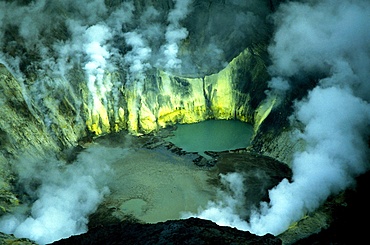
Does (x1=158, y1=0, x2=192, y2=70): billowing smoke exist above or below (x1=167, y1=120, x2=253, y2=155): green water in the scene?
above

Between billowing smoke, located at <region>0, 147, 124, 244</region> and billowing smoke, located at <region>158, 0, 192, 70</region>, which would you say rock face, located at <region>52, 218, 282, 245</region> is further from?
billowing smoke, located at <region>158, 0, 192, 70</region>

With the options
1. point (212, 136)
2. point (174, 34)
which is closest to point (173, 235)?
point (212, 136)

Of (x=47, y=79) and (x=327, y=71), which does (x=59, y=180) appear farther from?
(x=327, y=71)

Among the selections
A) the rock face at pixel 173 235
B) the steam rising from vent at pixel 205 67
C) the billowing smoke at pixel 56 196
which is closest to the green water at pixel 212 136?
the steam rising from vent at pixel 205 67

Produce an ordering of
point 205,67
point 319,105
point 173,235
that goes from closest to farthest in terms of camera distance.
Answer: point 173,235 < point 319,105 < point 205,67

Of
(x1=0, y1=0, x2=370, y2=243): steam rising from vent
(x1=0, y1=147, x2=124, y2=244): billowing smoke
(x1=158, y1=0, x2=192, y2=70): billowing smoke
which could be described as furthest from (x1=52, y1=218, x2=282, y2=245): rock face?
(x1=158, y1=0, x2=192, y2=70): billowing smoke

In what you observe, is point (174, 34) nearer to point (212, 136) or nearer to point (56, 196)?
point (212, 136)
